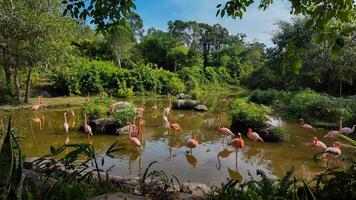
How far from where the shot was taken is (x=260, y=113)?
35.9 feet

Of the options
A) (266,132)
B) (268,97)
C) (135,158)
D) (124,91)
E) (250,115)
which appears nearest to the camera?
(135,158)

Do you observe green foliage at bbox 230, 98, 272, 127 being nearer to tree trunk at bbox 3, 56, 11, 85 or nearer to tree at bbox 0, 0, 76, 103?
tree at bbox 0, 0, 76, 103

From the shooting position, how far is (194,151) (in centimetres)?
877

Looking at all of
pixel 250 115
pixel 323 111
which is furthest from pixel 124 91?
pixel 250 115

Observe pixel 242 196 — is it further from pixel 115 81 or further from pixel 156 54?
pixel 156 54

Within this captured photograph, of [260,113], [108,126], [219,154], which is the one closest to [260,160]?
[219,154]

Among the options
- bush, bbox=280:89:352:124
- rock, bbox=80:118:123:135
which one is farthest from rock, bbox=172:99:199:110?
rock, bbox=80:118:123:135

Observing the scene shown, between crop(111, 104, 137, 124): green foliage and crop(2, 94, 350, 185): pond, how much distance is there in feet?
2.16

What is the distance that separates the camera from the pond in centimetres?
718

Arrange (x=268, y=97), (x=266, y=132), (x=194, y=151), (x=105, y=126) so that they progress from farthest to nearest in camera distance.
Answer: (x=268, y=97) < (x=105, y=126) < (x=266, y=132) < (x=194, y=151)

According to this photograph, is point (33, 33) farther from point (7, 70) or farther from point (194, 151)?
point (194, 151)

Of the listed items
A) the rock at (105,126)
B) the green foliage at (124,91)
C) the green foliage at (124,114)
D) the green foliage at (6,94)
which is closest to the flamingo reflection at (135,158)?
the rock at (105,126)

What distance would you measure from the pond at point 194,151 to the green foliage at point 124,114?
657mm

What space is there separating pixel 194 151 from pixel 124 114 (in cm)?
324
